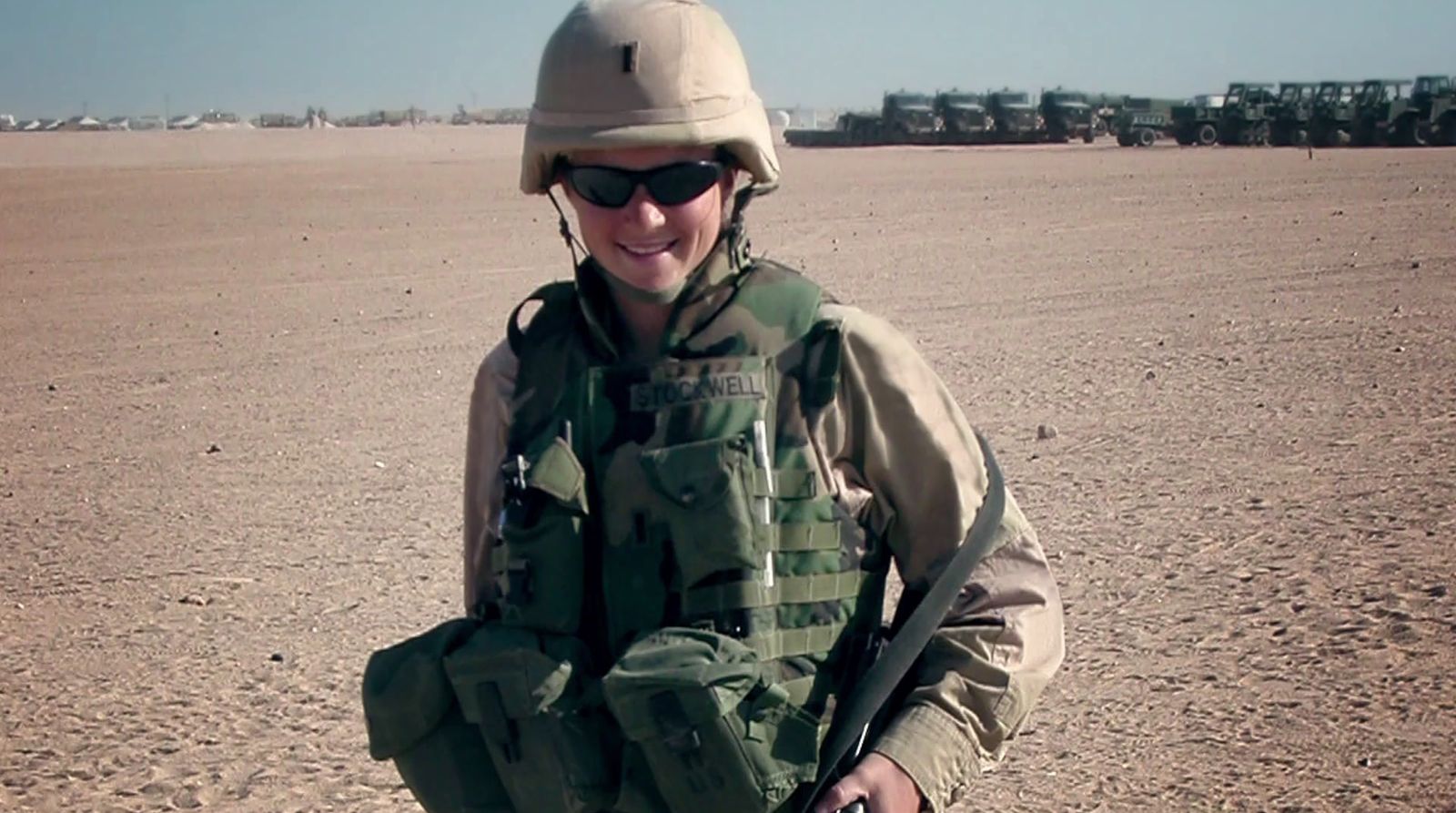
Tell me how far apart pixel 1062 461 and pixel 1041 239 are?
34.3ft

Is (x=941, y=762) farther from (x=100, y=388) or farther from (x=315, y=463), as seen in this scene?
(x=100, y=388)

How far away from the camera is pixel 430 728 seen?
2.12 metres

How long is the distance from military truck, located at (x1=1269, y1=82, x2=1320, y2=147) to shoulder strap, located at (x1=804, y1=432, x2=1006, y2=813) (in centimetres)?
4481

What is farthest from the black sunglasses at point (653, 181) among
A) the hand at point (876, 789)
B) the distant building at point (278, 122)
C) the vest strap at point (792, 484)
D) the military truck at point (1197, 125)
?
the distant building at point (278, 122)

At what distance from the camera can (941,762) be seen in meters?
2.05

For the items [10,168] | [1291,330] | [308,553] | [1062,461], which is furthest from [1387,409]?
[10,168]

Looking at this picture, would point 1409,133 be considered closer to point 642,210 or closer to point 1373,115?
point 1373,115

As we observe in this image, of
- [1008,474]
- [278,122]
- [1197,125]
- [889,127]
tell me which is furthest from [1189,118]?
[278,122]

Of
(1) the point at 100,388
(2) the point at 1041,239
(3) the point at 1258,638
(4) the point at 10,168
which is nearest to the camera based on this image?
(3) the point at 1258,638

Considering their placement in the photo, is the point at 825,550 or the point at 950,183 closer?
the point at 825,550

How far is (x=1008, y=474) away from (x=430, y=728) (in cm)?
538

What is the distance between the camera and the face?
2.08 metres

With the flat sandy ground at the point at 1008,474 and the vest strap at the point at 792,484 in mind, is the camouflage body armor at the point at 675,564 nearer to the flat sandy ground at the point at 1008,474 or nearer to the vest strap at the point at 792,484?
the vest strap at the point at 792,484

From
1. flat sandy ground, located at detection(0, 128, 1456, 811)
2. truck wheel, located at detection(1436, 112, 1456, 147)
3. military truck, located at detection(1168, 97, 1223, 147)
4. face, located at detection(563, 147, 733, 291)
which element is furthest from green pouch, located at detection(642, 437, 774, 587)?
military truck, located at detection(1168, 97, 1223, 147)
